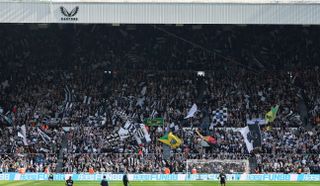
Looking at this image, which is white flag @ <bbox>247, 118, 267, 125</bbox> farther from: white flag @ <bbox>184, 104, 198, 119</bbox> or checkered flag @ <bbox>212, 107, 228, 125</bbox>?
white flag @ <bbox>184, 104, 198, 119</bbox>

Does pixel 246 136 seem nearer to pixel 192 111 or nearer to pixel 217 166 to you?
pixel 217 166

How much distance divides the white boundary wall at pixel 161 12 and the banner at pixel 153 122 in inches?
417

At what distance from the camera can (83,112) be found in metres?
63.9

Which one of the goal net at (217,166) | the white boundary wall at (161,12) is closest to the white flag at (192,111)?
the goal net at (217,166)

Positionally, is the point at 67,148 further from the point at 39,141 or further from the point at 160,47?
the point at 160,47

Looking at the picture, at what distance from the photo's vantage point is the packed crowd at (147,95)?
5831cm

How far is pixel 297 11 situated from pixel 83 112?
70.9 feet

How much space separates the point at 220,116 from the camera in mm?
63531

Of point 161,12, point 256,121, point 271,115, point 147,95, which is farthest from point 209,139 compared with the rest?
point 161,12

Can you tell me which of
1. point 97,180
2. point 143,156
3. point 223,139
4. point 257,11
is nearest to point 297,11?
point 257,11

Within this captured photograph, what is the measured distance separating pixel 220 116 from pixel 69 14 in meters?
17.2

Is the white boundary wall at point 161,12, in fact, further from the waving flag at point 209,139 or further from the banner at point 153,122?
the banner at point 153,122

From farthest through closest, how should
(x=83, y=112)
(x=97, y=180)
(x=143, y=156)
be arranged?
(x=83, y=112)
(x=143, y=156)
(x=97, y=180)

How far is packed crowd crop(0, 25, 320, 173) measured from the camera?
191 feet
